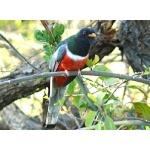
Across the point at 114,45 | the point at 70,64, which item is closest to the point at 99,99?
the point at 70,64

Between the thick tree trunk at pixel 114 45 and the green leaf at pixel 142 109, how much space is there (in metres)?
0.30

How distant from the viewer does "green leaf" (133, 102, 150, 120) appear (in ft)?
5.94

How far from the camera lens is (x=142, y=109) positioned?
5.96 ft

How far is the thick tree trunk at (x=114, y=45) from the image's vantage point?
6.84 feet

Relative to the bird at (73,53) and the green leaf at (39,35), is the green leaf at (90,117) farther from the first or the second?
the green leaf at (39,35)

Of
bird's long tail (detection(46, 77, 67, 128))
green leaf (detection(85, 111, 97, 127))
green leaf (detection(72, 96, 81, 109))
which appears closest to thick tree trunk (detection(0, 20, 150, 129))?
bird's long tail (detection(46, 77, 67, 128))

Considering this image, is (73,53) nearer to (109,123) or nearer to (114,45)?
(109,123)

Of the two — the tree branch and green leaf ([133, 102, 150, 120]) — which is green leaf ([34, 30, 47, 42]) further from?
green leaf ([133, 102, 150, 120])

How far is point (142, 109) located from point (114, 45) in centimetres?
43

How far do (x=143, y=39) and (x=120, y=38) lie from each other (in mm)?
85

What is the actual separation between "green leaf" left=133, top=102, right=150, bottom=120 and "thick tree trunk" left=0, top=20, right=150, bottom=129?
30cm
